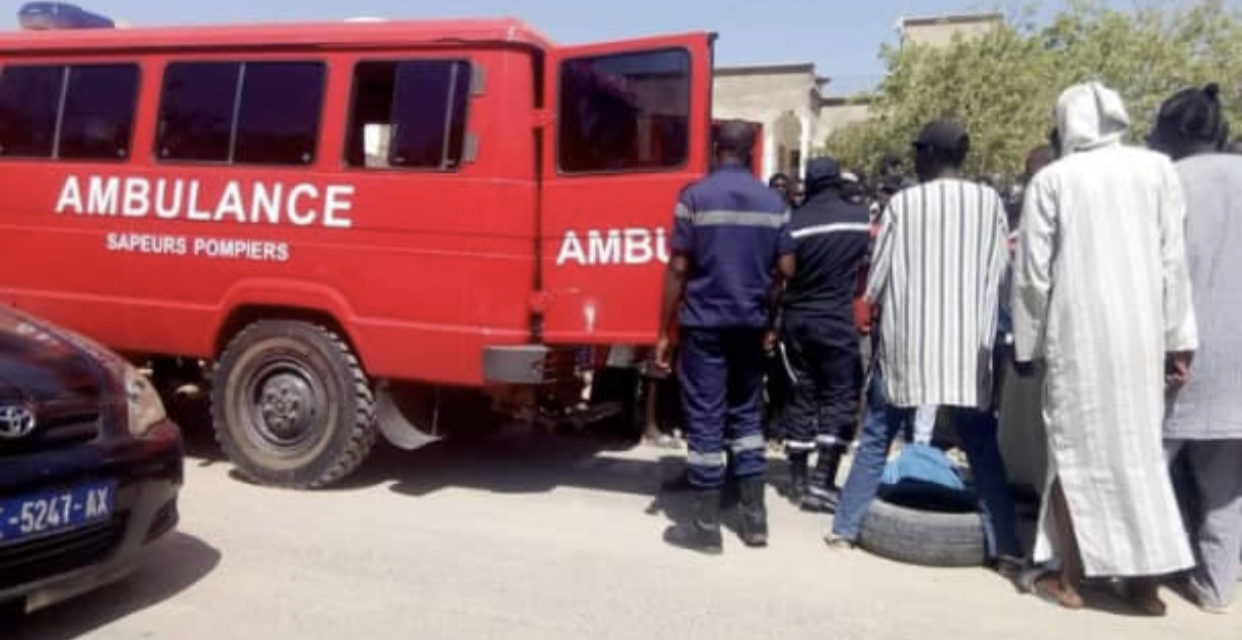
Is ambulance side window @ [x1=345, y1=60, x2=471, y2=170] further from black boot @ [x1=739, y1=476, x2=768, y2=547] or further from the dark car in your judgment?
black boot @ [x1=739, y1=476, x2=768, y2=547]

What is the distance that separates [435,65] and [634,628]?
291cm

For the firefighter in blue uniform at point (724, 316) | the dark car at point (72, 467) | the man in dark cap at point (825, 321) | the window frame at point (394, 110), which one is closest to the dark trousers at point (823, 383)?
the man in dark cap at point (825, 321)

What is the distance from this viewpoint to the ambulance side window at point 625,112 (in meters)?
4.99

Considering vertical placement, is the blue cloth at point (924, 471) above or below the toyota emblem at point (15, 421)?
below

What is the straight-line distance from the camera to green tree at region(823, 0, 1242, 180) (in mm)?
25797

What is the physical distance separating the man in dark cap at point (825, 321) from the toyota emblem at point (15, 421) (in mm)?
3602

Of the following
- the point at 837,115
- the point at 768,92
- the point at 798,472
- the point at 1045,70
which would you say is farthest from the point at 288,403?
the point at 837,115

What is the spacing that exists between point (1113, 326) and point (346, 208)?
3.56 m

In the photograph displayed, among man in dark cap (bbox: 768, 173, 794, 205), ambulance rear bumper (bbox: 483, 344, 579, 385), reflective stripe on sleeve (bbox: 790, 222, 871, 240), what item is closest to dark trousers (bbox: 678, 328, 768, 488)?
ambulance rear bumper (bbox: 483, 344, 579, 385)

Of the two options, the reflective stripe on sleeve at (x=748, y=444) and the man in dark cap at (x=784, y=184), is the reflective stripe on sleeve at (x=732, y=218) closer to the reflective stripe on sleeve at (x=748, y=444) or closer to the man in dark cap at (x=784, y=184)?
the reflective stripe on sleeve at (x=748, y=444)

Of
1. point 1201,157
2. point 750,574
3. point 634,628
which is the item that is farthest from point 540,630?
point 1201,157

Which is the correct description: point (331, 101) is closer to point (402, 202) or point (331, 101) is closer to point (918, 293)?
point (402, 202)

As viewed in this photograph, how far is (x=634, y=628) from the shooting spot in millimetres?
3834

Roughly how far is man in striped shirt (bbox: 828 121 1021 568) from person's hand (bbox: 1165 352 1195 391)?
70 cm
